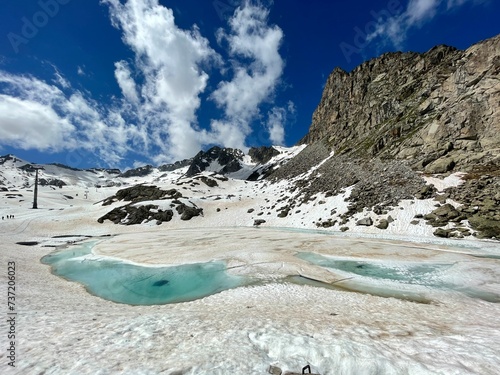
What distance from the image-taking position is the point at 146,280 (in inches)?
686

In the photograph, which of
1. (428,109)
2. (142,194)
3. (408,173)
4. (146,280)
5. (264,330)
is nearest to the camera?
(264,330)

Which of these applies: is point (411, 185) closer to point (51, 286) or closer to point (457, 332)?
point (457, 332)

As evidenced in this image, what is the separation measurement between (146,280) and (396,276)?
17.7m

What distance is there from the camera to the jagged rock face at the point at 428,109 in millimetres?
45969

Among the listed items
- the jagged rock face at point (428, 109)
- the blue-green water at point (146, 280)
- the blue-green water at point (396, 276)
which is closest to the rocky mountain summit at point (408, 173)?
the jagged rock face at point (428, 109)

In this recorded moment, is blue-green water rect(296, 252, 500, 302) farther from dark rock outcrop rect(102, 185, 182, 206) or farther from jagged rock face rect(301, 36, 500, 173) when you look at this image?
dark rock outcrop rect(102, 185, 182, 206)

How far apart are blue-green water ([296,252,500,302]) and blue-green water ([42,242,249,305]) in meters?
7.60

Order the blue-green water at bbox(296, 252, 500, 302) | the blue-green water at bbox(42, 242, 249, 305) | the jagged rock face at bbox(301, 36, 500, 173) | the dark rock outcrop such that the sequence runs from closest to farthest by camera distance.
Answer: the blue-green water at bbox(296, 252, 500, 302), the blue-green water at bbox(42, 242, 249, 305), the jagged rock face at bbox(301, 36, 500, 173), the dark rock outcrop

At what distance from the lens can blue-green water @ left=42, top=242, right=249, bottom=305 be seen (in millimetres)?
14177

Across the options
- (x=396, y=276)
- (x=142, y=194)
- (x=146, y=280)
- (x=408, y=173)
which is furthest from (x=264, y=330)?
(x=142, y=194)

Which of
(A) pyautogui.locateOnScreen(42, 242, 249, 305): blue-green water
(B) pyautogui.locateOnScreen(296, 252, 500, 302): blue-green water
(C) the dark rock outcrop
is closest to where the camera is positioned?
(B) pyautogui.locateOnScreen(296, 252, 500, 302): blue-green water

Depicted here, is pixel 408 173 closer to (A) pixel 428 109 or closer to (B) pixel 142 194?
(A) pixel 428 109

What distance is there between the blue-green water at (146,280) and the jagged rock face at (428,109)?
48.6 meters

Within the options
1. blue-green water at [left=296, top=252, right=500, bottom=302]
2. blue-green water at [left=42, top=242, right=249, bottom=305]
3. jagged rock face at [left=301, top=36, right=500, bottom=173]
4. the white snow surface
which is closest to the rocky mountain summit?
jagged rock face at [left=301, top=36, right=500, bottom=173]
